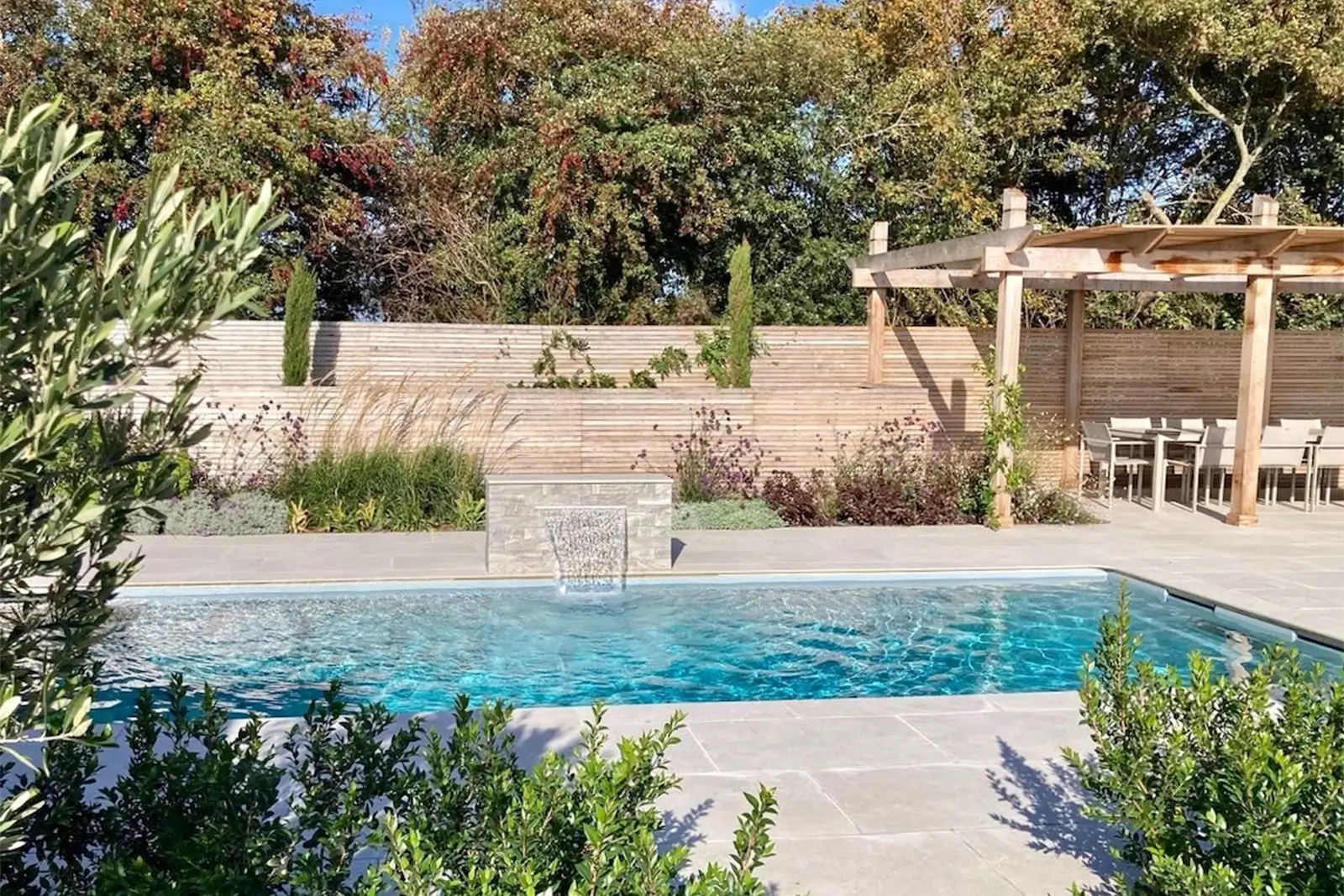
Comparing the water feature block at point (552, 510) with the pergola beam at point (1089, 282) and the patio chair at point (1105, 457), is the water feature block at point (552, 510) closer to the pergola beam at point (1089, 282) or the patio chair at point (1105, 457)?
the pergola beam at point (1089, 282)

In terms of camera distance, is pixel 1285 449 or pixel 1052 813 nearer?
pixel 1052 813

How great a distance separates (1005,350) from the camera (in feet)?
33.6

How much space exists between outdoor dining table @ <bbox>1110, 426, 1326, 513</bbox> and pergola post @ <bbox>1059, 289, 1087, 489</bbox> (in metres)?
0.88

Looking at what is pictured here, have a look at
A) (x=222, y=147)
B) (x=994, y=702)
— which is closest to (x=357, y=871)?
(x=994, y=702)

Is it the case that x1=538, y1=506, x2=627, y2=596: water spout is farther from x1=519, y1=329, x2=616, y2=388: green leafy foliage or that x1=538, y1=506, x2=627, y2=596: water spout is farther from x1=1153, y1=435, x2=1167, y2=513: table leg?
x1=1153, y1=435, x2=1167, y2=513: table leg

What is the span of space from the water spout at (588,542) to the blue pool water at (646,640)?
0.90 ft

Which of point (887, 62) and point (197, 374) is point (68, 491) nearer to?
point (197, 374)

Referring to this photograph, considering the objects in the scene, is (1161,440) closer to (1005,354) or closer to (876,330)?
(1005,354)

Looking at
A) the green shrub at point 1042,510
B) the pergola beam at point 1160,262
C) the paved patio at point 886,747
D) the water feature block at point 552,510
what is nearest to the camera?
the paved patio at point 886,747

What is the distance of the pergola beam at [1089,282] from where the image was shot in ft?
39.3

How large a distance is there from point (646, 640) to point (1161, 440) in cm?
669

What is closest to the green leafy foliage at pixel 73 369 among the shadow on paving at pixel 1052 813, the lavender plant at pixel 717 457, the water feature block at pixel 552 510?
the shadow on paving at pixel 1052 813

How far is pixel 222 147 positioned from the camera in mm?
13648

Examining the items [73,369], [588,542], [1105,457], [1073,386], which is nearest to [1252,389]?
[1105,457]
